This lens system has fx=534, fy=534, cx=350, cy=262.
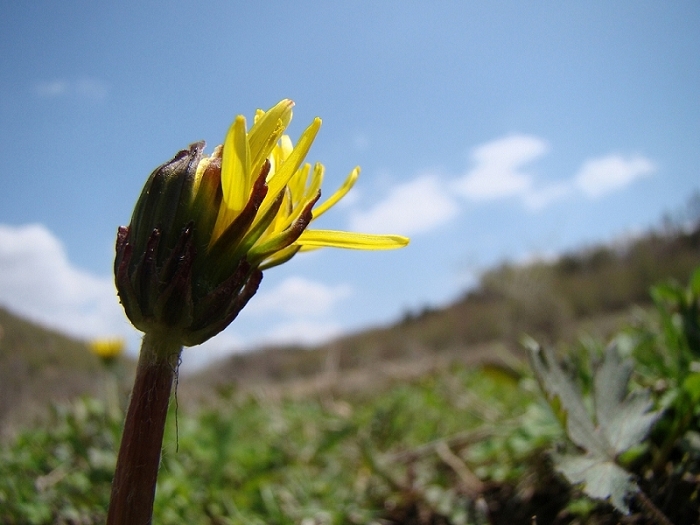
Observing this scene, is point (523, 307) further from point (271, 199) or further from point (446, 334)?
point (271, 199)

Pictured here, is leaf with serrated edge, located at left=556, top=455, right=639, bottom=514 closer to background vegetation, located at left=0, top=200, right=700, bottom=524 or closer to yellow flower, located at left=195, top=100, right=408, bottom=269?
background vegetation, located at left=0, top=200, right=700, bottom=524

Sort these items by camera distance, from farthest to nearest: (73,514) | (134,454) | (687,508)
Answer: (73,514), (687,508), (134,454)

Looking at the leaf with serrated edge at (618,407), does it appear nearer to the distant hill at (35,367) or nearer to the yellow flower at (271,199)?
the yellow flower at (271,199)

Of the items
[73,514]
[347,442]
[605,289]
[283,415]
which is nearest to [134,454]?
[73,514]

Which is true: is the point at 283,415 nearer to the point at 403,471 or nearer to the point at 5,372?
the point at 403,471

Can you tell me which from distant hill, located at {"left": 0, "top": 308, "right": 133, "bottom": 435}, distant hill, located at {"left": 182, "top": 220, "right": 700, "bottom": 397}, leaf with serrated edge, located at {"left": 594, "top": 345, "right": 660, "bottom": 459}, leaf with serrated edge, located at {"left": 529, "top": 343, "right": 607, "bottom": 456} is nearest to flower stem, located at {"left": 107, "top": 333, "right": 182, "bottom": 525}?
leaf with serrated edge, located at {"left": 529, "top": 343, "right": 607, "bottom": 456}

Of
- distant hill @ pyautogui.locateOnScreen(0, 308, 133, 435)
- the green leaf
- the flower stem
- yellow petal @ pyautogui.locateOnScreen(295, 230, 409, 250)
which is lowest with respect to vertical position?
the green leaf
